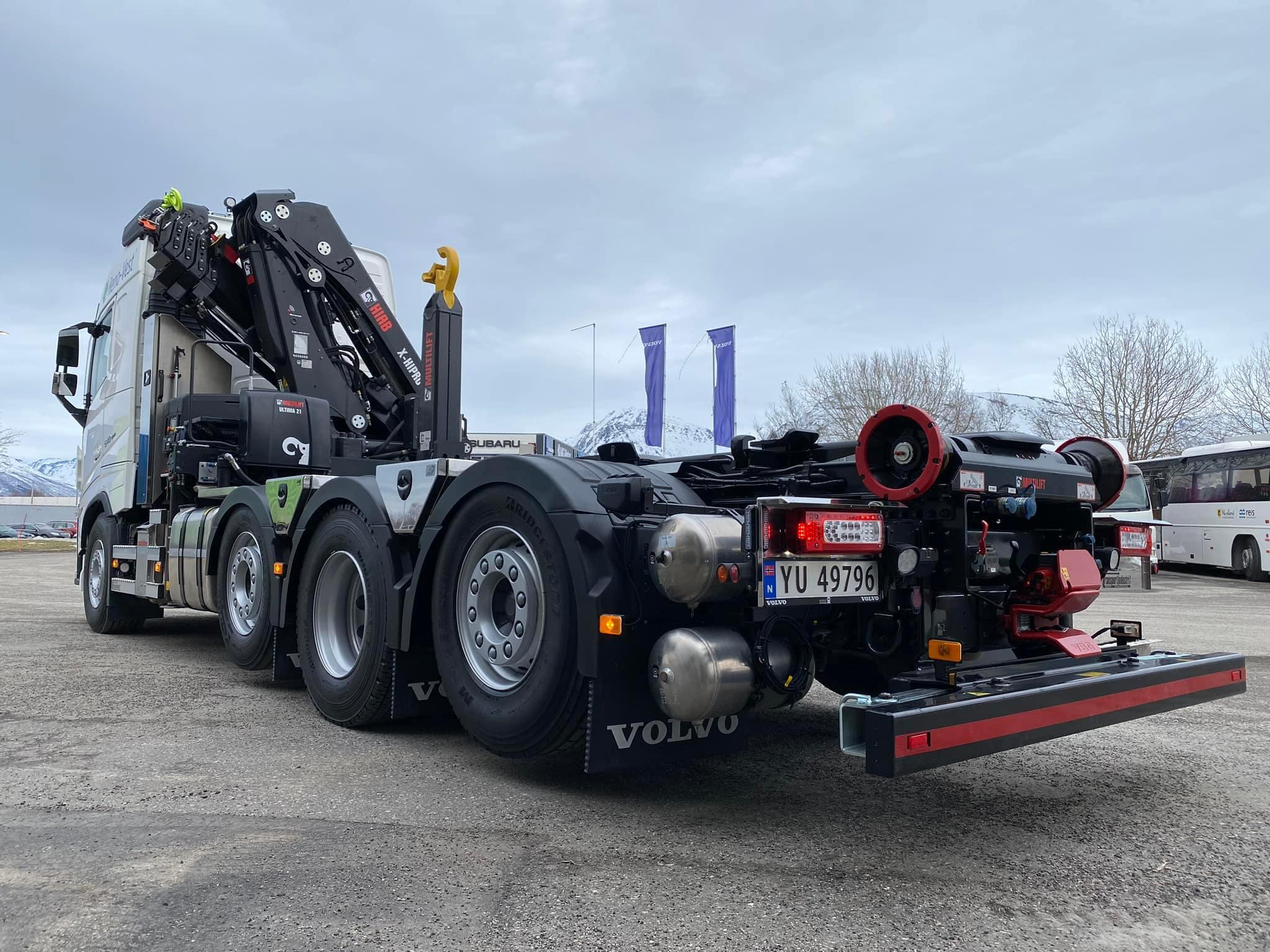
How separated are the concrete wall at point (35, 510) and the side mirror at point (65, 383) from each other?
77.4 m

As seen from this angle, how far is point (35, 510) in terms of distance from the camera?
86000 mm

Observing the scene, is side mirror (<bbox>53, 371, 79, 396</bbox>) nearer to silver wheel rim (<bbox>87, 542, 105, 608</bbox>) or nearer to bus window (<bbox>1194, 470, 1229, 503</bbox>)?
silver wheel rim (<bbox>87, 542, 105, 608</bbox>)

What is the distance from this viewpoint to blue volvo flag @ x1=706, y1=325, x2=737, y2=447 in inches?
1057

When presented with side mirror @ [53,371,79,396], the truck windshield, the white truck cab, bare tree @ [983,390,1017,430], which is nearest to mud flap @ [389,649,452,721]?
the white truck cab

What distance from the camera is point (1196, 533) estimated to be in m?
23.9

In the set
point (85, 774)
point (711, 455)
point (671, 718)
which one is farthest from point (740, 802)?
point (85, 774)

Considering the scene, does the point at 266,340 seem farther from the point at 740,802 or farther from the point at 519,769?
the point at 740,802

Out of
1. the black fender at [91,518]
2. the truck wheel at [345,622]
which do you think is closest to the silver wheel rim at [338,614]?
the truck wheel at [345,622]

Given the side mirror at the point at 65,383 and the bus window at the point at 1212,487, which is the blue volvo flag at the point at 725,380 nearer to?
the bus window at the point at 1212,487

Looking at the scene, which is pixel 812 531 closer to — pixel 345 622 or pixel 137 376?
pixel 345 622

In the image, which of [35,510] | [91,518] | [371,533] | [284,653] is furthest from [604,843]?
[35,510]

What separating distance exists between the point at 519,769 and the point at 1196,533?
24.0 m

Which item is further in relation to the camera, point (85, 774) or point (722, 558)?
point (85, 774)

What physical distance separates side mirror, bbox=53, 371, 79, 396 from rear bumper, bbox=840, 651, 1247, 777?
33.3 ft
